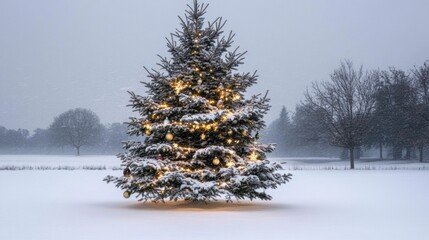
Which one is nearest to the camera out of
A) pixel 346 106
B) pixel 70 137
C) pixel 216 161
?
pixel 216 161

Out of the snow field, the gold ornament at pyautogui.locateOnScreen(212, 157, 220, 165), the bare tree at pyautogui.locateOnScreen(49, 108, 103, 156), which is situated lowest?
the snow field

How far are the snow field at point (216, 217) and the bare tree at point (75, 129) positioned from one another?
108 meters

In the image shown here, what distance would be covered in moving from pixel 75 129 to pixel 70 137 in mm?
3280

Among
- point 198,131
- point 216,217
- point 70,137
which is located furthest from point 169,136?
point 70,137

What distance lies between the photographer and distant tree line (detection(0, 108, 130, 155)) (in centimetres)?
13038

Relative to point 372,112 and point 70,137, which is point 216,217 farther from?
point 70,137

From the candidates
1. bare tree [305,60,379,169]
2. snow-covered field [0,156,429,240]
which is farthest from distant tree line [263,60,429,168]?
snow-covered field [0,156,429,240]

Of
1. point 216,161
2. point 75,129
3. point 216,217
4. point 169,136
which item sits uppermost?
point 75,129

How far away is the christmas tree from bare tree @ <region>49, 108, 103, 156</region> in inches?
4397

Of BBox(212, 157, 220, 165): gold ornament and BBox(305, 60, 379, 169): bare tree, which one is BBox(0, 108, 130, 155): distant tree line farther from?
BBox(212, 157, 220, 165): gold ornament

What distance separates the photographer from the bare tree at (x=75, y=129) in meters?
129

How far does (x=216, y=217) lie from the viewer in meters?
15.7

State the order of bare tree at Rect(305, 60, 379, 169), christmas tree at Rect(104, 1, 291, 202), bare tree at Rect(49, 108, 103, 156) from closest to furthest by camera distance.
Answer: christmas tree at Rect(104, 1, 291, 202), bare tree at Rect(305, 60, 379, 169), bare tree at Rect(49, 108, 103, 156)

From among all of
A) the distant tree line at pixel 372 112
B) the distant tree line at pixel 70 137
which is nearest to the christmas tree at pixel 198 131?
the distant tree line at pixel 372 112
